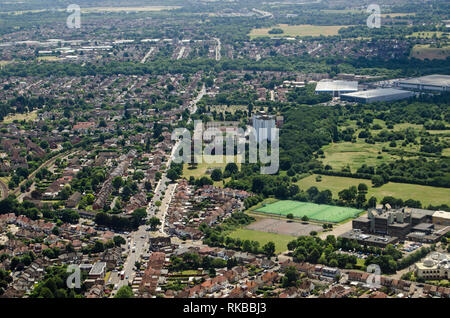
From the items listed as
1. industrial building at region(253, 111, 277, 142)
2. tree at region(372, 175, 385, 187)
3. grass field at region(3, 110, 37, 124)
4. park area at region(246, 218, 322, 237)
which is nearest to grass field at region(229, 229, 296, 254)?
park area at region(246, 218, 322, 237)

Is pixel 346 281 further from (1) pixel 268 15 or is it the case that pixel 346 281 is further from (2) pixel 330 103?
(1) pixel 268 15

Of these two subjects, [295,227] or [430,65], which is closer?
[295,227]

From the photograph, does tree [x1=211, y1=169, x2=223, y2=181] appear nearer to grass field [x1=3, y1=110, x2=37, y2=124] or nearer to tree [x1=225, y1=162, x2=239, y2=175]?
tree [x1=225, y1=162, x2=239, y2=175]

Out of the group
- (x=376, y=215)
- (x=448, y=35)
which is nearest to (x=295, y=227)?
(x=376, y=215)

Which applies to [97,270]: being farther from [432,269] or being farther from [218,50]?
[218,50]

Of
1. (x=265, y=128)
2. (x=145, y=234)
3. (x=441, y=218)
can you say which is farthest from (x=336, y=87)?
(x=145, y=234)

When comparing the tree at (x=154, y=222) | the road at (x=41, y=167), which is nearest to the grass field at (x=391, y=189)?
the tree at (x=154, y=222)

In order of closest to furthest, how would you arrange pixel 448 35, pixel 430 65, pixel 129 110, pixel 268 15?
pixel 129 110, pixel 430 65, pixel 448 35, pixel 268 15
